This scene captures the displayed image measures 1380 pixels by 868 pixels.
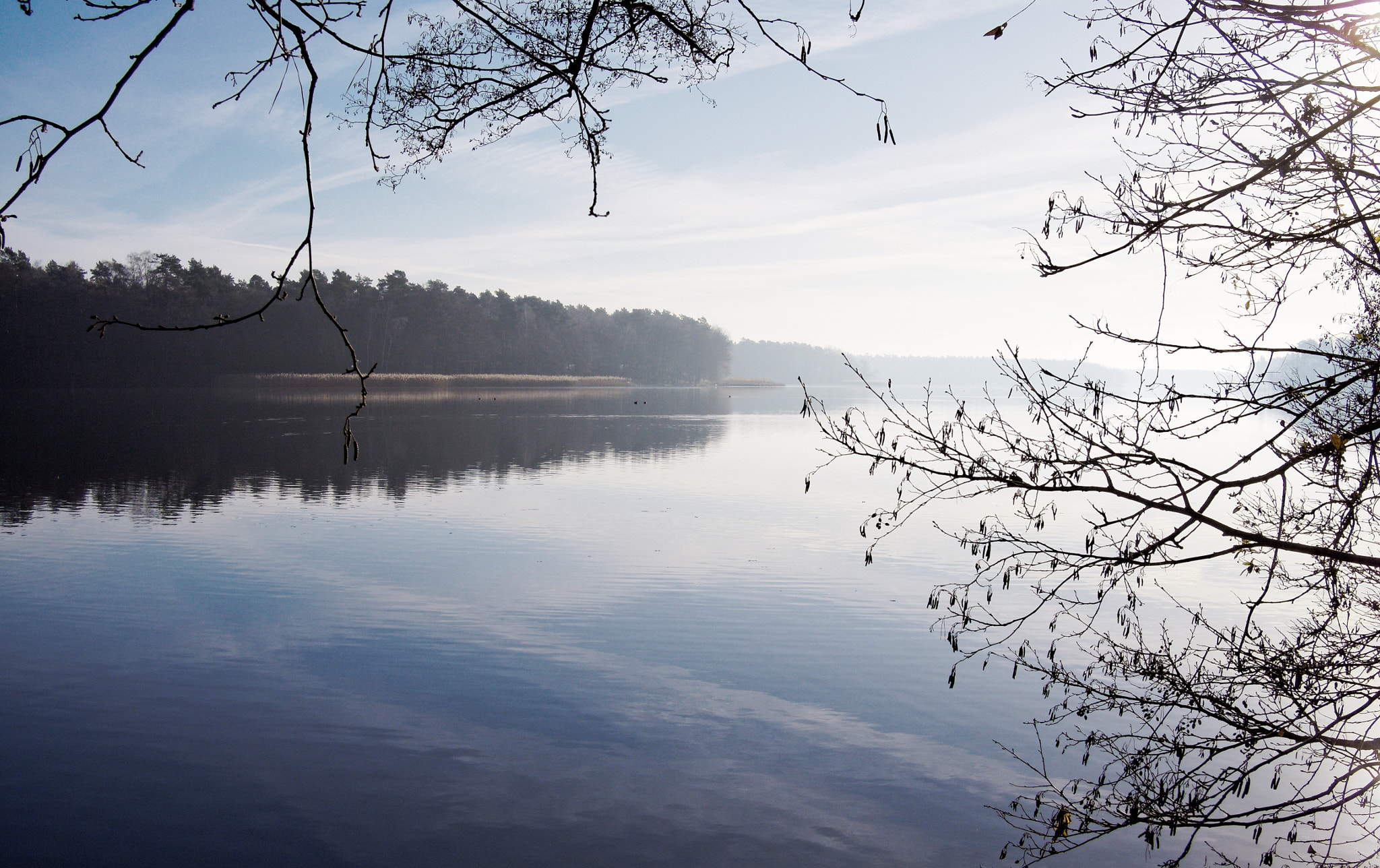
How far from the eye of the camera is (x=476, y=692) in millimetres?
8016

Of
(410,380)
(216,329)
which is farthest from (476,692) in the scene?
(410,380)

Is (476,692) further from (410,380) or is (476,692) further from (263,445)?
(410,380)

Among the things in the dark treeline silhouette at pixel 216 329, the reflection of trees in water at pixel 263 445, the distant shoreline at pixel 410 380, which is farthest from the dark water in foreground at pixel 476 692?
the distant shoreline at pixel 410 380

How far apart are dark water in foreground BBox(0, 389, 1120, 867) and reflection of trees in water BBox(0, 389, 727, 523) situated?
156cm

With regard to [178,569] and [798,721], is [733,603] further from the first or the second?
[178,569]

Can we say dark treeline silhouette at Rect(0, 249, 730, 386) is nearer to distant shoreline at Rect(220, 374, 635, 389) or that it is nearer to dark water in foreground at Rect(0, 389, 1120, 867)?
distant shoreline at Rect(220, 374, 635, 389)

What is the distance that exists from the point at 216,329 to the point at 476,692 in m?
50.4

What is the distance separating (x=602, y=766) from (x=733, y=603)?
4.64 meters

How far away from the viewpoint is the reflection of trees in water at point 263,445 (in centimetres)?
1931

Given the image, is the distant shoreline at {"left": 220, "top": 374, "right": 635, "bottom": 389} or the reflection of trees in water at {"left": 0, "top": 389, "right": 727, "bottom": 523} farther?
the distant shoreline at {"left": 220, "top": 374, "right": 635, "bottom": 389}

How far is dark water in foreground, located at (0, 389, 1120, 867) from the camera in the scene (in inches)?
230

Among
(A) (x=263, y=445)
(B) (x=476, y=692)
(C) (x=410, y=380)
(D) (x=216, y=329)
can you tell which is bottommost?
(B) (x=476, y=692)

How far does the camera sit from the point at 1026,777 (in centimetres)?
682

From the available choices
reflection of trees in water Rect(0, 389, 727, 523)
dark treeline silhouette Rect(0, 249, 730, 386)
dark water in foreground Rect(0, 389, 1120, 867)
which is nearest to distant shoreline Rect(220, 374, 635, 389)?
dark treeline silhouette Rect(0, 249, 730, 386)
